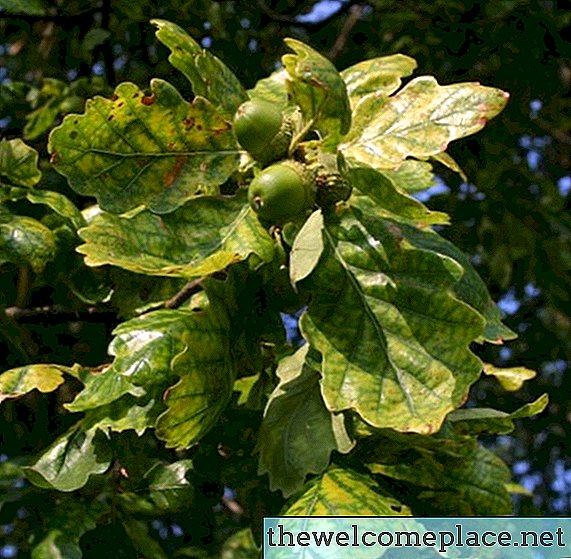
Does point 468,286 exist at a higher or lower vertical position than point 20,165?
higher

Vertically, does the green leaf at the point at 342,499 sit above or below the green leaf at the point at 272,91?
below

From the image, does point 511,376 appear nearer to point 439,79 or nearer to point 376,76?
point 376,76

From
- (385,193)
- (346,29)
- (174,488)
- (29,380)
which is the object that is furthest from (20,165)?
(346,29)

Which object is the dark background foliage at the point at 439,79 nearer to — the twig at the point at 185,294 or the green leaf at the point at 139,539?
the green leaf at the point at 139,539

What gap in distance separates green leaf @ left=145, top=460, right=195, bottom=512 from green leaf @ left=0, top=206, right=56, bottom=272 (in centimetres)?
34

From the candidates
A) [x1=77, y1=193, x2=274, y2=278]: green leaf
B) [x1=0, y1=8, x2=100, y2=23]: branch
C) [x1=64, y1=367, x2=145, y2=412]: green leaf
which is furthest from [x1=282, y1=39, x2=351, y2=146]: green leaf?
[x1=0, y1=8, x2=100, y2=23]: branch

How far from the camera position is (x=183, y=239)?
1.35 meters

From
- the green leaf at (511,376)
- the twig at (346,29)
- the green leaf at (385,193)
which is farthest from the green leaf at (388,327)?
the twig at (346,29)

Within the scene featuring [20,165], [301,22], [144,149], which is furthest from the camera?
[301,22]

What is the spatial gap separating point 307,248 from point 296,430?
24cm

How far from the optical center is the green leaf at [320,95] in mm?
1311

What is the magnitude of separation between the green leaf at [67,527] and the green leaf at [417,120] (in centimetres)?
73

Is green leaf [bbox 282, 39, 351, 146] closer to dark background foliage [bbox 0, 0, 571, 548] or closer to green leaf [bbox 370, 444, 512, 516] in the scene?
green leaf [bbox 370, 444, 512, 516]

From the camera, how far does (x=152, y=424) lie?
1.35m
